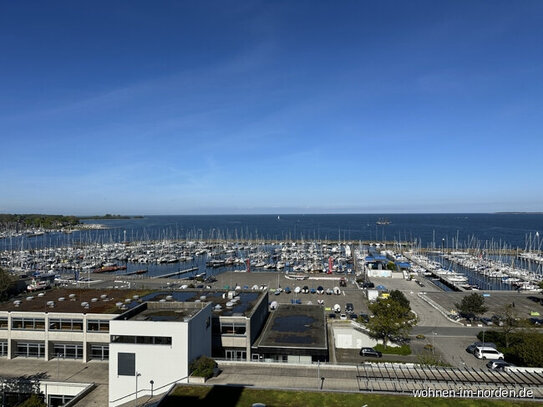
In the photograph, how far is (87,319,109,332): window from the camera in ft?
84.1

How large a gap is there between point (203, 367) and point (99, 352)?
1033 centimetres

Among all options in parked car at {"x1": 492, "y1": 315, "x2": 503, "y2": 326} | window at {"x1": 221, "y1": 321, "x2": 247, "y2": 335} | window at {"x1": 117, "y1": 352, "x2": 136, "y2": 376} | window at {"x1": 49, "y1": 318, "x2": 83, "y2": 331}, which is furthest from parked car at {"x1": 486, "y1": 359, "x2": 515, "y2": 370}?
window at {"x1": 49, "y1": 318, "x2": 83, "y2": 331}

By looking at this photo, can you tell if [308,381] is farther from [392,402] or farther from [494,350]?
[494,350]

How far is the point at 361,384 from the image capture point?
60.5 ft

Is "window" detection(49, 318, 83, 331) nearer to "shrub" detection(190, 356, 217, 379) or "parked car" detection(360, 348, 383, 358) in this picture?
"shrub" detection(190, 356, 217, 379)

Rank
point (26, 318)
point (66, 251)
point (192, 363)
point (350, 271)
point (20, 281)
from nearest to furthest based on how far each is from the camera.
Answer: point (192, 363), point (26, 318), point (20, 281), point (350, 271), point (66, 251)

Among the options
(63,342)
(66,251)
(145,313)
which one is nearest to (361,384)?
(145,313)

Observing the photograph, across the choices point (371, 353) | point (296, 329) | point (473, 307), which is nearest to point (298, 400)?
point (296, 329)

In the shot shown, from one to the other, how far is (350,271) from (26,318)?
175 feet

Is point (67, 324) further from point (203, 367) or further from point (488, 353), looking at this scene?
point (488, 353)

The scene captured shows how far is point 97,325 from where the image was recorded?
2569 cm

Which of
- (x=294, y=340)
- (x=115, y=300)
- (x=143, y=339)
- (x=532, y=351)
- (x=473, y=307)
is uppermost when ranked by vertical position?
(x=143, y=339)

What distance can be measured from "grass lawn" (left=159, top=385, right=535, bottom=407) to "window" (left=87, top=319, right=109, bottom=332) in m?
10.7

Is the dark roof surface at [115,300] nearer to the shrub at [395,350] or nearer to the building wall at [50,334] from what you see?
the building wall at [50,334]
